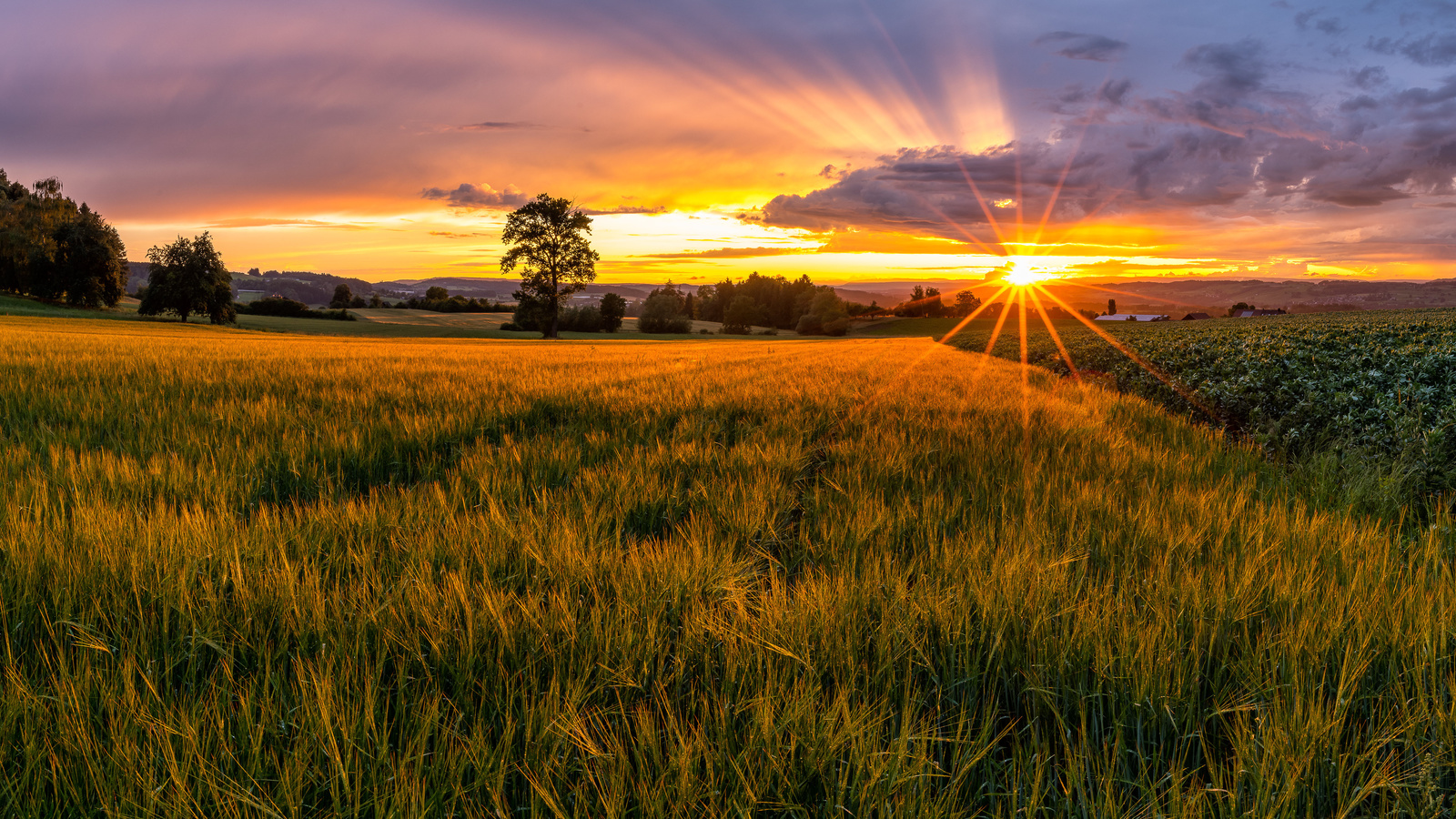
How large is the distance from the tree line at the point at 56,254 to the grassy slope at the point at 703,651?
284ft

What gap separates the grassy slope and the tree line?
8662cm

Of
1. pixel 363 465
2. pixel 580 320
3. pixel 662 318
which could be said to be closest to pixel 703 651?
pixel 363 465

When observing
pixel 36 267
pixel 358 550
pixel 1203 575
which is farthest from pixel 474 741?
pixel 36 267

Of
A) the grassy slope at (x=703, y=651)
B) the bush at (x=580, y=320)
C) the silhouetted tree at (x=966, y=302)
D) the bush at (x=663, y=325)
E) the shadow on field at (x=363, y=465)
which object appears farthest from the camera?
the silhouetted tree at (x=966, y=302)

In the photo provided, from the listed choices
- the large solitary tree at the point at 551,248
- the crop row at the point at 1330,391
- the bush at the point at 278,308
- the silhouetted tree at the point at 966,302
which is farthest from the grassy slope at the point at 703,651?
the silhouetted tree at the point at 966,302

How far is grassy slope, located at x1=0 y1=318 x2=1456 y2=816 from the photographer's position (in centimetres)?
125

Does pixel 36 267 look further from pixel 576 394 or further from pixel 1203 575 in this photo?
pixel 1203 575

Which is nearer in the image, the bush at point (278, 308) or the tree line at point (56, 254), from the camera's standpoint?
the tree line at point (56, 254)

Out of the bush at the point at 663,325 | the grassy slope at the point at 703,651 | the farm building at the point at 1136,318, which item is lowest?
the grassy slope at the point at 703,651

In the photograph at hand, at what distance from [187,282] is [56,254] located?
74.3 ft

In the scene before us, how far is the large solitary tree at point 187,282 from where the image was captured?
180ft

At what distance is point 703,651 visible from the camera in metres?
1.73

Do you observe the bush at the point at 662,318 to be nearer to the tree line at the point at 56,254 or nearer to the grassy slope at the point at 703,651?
the tree line at the point at 56,254

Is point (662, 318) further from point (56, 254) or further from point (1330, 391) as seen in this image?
point (1330, 391)
